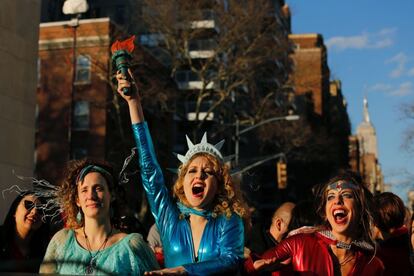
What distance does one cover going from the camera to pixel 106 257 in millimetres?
3443

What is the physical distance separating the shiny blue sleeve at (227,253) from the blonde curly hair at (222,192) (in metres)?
0.06

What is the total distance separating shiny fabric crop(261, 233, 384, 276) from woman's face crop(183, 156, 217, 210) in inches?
18.7

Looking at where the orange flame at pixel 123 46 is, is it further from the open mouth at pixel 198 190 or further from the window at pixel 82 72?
the window at pixel 82 72

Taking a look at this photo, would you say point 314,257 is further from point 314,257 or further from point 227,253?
point 227,253

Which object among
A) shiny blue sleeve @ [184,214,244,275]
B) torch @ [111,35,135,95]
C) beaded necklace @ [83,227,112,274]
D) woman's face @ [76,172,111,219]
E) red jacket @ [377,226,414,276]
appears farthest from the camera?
red jacket @ [377,226,414,276]

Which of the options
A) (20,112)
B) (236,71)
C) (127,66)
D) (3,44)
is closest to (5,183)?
(20,112)

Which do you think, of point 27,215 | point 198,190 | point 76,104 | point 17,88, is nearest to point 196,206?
point 198,190

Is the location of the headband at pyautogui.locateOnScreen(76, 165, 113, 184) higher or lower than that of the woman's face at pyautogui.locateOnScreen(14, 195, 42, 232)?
higher

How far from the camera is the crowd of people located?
11.5 ft

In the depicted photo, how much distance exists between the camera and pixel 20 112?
10242 millimetres

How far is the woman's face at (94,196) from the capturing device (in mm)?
3602

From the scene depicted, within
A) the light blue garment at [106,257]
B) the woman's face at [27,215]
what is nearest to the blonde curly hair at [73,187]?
the light blue garment at [106,257]

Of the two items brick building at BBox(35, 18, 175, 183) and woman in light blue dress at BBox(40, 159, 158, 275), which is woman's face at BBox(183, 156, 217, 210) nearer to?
woman in light blue dress at BBox(40, 159, 158, 275)

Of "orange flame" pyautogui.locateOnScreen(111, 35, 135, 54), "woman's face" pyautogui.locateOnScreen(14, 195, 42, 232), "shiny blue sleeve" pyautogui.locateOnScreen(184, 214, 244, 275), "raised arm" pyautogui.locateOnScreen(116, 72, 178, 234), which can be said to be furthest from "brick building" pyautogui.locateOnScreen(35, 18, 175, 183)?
"shiny blue sleeve" pyautogui.locateOnScreen(184, 214, 244, 275)
